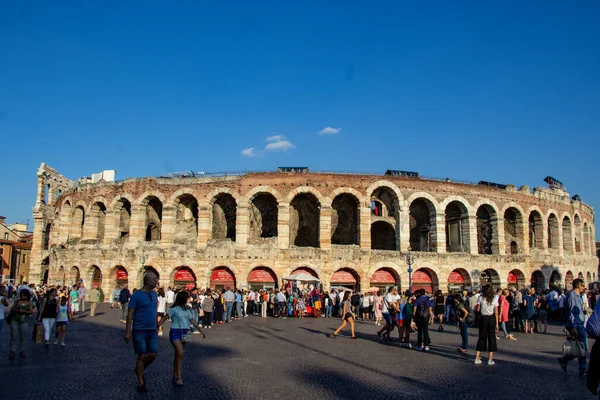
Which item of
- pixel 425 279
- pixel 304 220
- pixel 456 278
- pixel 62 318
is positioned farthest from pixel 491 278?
pixel 62 318

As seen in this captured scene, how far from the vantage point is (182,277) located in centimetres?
3048

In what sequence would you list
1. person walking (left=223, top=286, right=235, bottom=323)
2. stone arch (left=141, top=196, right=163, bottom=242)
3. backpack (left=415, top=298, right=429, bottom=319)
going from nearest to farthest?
backpack (left=415, top=298, right=429, bottom=319), person walking (left=223, top=286, right=235, bottom=323), stone arch (left=141, top=196, right=163, bottom=242)

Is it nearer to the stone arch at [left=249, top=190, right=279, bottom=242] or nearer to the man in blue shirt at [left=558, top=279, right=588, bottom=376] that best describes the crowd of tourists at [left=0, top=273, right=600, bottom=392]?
the man in blue shirt at [left=558, top=279, right=588, bottom=376]

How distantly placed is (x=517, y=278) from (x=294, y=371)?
2979cm

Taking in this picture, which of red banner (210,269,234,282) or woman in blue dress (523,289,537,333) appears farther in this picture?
red banner (210,269,234,282)

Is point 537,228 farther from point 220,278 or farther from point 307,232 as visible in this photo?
point 220,278

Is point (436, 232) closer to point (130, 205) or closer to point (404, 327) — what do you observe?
point (404, 327)

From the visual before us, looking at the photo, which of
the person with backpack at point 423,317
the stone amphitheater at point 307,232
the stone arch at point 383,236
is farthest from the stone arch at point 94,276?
the person with backpack at point 423,317

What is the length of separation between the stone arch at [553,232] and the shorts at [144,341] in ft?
125

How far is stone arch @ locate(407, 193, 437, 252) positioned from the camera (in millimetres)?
32250

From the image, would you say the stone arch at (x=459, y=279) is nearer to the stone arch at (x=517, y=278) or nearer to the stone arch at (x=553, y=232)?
the stone arch at (x=517, y=278)

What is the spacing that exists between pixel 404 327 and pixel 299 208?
20125 millimetres

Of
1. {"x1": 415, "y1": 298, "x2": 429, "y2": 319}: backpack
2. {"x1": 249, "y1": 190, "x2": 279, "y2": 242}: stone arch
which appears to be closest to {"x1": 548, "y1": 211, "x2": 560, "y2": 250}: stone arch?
{"x1": 249, "y1": 190, "x2": 279, "y2": 242}: stone arch

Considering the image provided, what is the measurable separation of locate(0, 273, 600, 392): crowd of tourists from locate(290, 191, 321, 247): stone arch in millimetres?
5575
